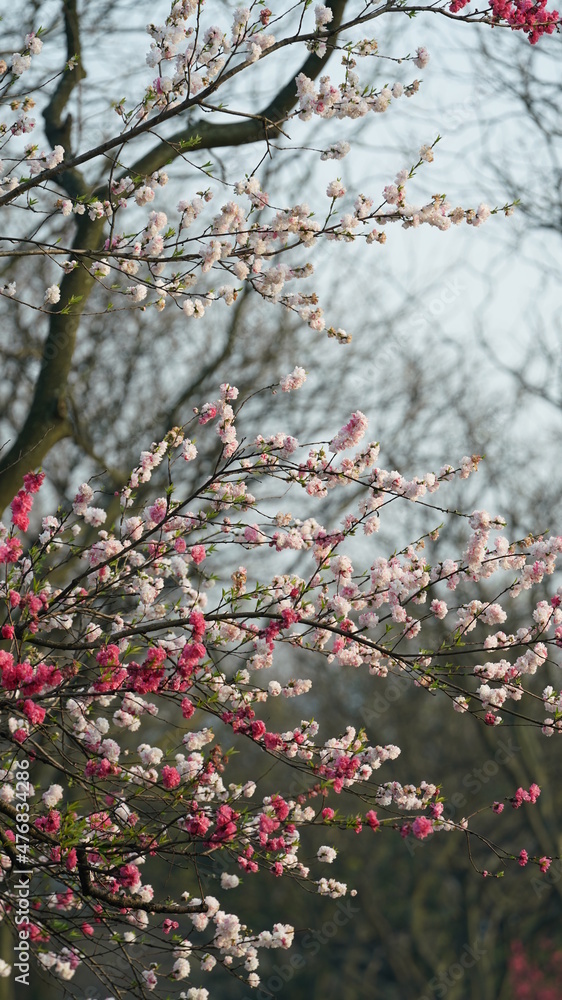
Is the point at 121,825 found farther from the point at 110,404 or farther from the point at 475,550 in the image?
the point at 110,404

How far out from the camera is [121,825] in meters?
4.11

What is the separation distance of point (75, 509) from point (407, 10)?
2.50m

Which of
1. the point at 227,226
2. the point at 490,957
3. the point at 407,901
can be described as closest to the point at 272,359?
the point at 227,226
